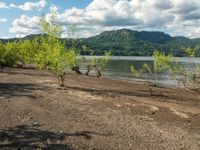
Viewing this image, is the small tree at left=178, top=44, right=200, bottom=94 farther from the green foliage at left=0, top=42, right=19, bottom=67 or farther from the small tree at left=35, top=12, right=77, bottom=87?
the green foliage at left=0, top=42, right=19, bottom=67

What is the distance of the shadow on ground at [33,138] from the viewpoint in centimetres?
1151

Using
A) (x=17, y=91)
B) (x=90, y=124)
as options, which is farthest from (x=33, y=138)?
(x=17, y=91)

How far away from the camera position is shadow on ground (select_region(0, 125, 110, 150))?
11.5m

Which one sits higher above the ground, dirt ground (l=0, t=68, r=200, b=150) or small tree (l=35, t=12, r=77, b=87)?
small tree (l=35, t=12, r=77, b=87)

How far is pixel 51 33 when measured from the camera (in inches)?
1121

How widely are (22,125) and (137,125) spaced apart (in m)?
5.00

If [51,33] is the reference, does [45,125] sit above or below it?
below

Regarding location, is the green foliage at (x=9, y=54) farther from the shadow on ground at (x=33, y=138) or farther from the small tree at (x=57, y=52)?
the shadow on ground at (x=33, y=138)

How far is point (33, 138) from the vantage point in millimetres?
12383

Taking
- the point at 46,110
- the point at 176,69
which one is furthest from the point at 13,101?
the point at 176,69

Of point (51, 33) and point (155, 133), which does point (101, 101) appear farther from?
point (51, 33)

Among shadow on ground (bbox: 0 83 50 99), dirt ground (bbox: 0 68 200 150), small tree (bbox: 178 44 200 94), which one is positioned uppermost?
small tree (bbox: 178 44 200 94)

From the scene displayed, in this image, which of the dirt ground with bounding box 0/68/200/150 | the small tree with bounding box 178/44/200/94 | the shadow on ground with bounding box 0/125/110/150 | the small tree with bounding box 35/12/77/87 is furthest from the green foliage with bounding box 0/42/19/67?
the shadow on ground with bounding box 0/125/110/150

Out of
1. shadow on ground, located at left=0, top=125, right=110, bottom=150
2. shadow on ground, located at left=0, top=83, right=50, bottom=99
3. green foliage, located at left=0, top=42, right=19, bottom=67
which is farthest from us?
green foliage, located at left=0, top=42, right=19, bottom=67
